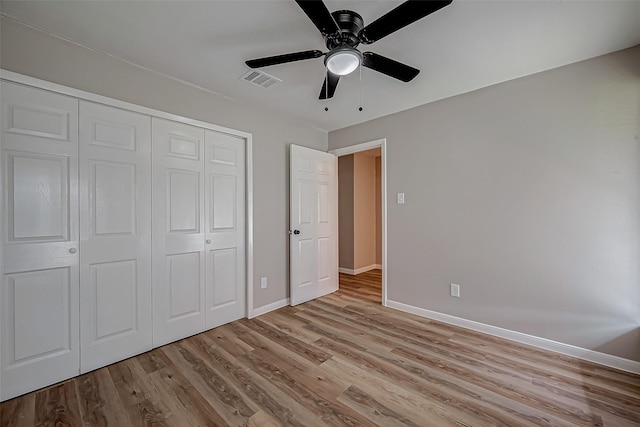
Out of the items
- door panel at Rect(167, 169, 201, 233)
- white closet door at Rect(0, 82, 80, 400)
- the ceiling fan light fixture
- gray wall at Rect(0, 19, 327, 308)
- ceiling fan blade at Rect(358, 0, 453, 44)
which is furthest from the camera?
door panel at Rect(167, 169, 201, 233)

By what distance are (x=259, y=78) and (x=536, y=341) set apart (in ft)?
11.3

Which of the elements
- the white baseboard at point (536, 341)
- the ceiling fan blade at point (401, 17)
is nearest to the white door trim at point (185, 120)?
the ceiling fan blade at point (401, 17)

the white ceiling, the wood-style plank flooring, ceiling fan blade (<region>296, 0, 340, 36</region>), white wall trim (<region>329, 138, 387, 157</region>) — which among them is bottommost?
the wood-style plank flooring

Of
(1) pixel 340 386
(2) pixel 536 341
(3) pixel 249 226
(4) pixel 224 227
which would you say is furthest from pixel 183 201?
(2) pixel 536 341

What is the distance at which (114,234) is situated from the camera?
208 centimetres

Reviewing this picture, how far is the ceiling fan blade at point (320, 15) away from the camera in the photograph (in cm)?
123

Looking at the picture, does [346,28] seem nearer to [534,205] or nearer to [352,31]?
[352,31]

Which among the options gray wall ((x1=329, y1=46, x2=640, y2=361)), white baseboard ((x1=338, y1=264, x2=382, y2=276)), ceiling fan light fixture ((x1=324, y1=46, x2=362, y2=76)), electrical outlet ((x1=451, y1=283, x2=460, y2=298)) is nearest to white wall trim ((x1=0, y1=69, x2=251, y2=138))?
ceiling fan light fixture ((x1=324, y1=46, x2=362, y2=76))

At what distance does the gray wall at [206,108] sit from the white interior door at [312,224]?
0.12m

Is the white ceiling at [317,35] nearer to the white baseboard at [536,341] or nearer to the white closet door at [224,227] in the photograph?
the white closet door at [224,227]

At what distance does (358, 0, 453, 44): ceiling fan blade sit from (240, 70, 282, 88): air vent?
1100mm

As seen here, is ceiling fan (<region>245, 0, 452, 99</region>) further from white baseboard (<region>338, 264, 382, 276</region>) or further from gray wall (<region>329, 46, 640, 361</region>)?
white baseboard (<region>338, 264, 382, 276</region>)

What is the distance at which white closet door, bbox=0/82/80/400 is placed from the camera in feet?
5.47

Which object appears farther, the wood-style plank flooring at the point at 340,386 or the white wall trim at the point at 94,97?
the white wall trim at the point at 94,97
